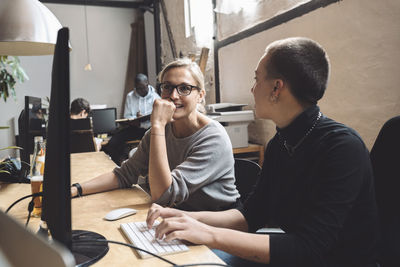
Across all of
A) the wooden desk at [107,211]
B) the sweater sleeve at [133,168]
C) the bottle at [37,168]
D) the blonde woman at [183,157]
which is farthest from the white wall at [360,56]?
the bottle at [37,168]

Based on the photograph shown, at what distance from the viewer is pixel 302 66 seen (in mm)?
1063

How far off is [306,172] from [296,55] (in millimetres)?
361

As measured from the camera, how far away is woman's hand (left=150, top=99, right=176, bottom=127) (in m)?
1.53

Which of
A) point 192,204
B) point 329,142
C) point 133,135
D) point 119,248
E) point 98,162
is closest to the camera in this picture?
point 119,248

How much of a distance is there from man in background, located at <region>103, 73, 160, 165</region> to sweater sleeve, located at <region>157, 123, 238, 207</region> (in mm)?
3036

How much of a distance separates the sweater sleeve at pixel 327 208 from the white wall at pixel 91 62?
6.21 meters

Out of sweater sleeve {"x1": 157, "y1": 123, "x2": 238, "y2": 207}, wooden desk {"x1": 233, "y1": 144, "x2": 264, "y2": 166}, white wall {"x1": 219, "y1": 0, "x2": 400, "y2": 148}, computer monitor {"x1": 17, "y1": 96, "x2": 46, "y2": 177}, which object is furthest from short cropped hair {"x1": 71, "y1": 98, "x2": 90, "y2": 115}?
sweater sleeve {"x1": 157, "y1": 123, "x2": 238, "y2": 207}

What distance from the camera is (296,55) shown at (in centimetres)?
106

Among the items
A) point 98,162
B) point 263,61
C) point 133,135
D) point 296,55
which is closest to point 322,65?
point 296,55

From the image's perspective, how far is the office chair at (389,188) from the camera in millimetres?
1120

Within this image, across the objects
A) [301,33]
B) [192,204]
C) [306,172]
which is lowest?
[192,204]

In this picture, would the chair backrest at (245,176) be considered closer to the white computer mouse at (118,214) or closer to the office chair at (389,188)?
the office chair at (389,188)

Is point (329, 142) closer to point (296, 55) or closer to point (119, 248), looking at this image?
point (296, 55)

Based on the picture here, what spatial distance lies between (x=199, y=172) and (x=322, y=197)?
59 centimetres
